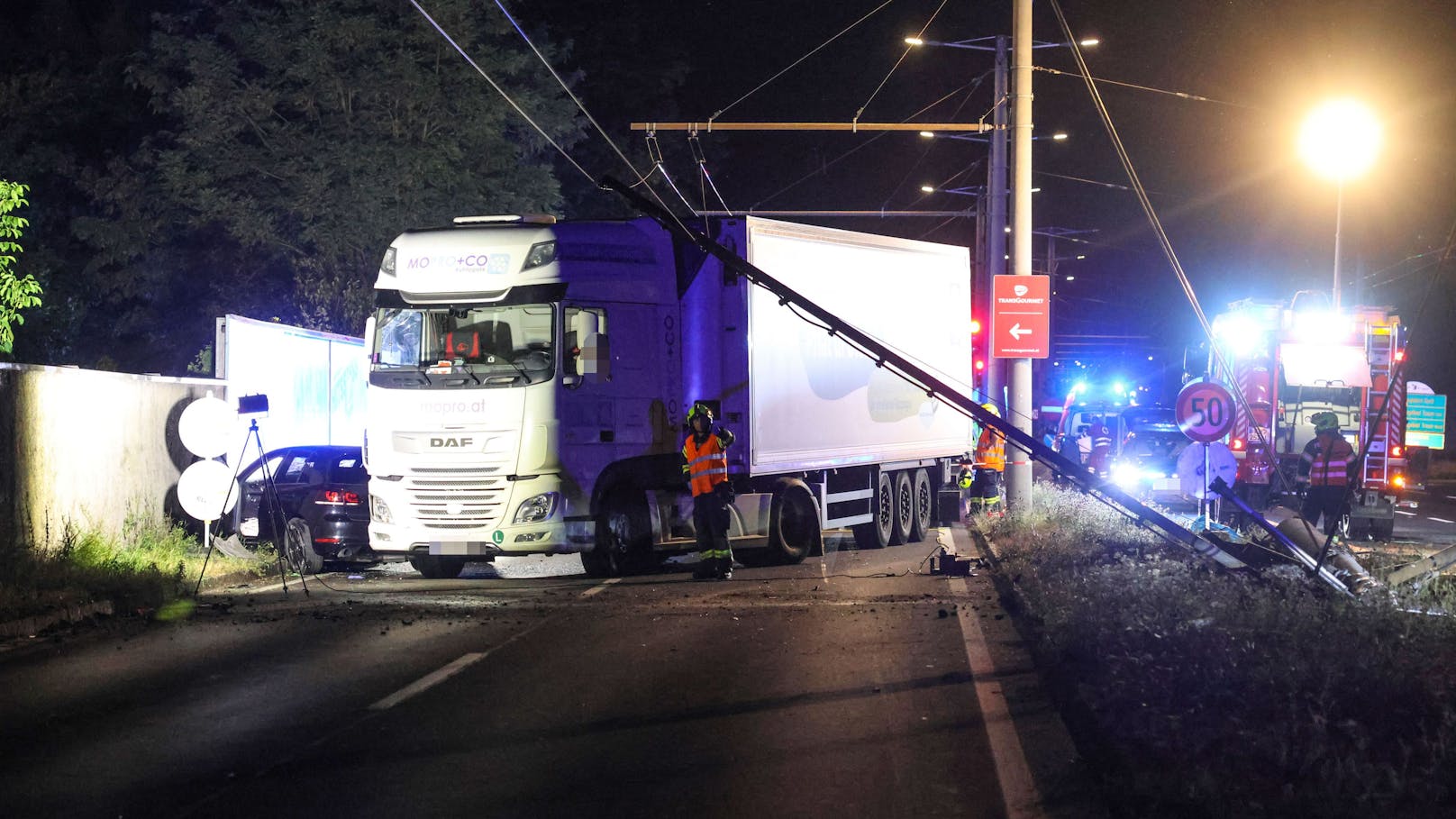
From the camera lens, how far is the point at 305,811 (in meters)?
6.64

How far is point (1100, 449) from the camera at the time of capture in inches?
1141

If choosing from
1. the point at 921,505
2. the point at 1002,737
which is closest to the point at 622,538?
the point at 921,505

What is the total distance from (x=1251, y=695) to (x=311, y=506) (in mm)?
12085

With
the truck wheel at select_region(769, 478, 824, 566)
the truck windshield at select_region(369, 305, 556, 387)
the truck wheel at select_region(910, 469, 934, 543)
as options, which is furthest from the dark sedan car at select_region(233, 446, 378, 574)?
the truck wheel at select_region(910, 469, 934, 543)

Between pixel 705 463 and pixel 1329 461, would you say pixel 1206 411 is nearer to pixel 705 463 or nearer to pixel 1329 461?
pixel 1329 461

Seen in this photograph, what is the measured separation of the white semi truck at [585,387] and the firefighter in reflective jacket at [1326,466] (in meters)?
5.39

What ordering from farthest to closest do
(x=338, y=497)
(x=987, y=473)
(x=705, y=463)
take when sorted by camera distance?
(x=987, y=473) < (x=338, y=497) < (x=705, y=463)

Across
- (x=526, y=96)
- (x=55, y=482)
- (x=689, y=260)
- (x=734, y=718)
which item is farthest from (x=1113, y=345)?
(x=734, y=718)

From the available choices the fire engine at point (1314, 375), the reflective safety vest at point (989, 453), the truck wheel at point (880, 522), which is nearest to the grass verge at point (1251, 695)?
the truck wheel at point (880, 522)

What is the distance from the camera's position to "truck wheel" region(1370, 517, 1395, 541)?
21234mm

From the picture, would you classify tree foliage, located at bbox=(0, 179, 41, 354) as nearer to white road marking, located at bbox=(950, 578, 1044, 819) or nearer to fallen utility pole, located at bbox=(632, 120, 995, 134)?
fallen utility pole, located at bbox=(632, 120, 995, 134)

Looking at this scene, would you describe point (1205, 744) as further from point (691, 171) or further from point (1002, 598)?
point (691, 171)

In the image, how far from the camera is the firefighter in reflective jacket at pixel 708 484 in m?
15.9

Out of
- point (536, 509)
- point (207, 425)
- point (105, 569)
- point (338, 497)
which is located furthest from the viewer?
point (338, 497)
